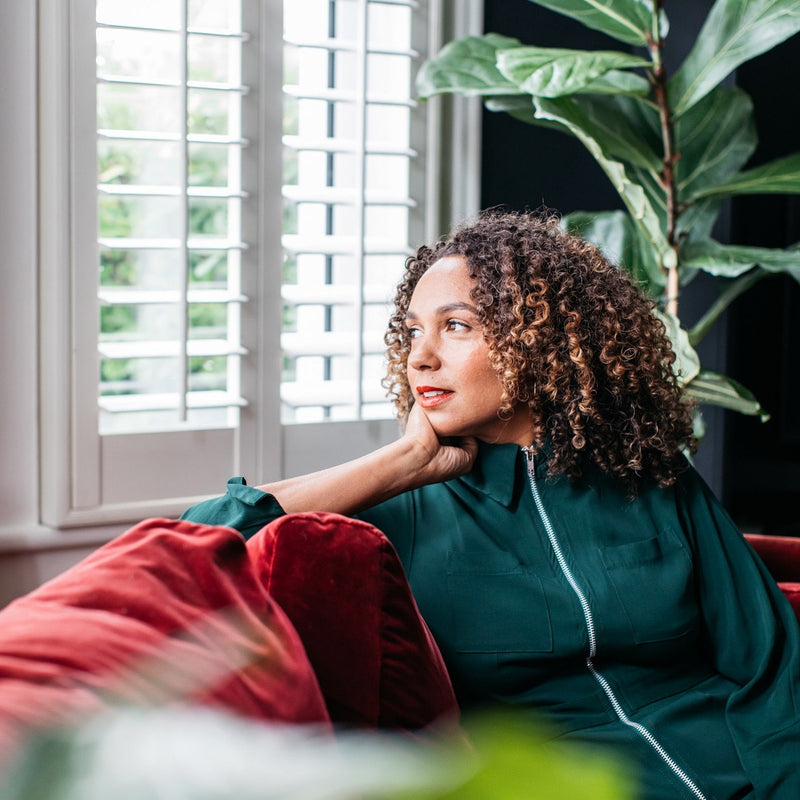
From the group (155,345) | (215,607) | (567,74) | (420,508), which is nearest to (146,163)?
(155,345)

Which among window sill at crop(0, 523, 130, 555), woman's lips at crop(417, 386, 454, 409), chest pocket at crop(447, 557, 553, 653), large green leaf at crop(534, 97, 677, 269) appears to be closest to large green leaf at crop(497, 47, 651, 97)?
large green leaf at crop(534, 97, 677, 269)

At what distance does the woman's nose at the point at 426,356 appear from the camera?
1567mm

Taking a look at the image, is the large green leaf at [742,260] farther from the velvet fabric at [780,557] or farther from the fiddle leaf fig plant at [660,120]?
the velvet fabric at [780,557]

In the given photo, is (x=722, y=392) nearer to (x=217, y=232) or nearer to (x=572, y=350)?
(x=572, y=350)

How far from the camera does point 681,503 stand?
1615 millimetres

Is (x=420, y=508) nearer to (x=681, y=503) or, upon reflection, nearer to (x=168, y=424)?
(x=681, y=503)

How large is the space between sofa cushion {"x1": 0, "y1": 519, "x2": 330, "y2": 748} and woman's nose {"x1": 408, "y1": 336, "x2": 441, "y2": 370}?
70 cm

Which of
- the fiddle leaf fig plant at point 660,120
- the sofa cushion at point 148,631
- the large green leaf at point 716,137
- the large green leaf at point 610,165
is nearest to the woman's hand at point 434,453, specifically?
the sofa cushion at point 148,631

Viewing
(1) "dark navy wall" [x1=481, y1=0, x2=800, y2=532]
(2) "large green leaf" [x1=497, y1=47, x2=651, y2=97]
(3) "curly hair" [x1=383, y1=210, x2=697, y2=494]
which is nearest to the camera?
(3) "curly hair" [x1=383, y1=210, x2=697, y2=494]

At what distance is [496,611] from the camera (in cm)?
142

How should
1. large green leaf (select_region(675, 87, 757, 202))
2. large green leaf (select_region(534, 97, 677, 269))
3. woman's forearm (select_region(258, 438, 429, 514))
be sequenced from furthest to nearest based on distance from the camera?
large green leaf (select_region(675, 87, 757, 202)) → large green leaf (select_region(534, 97, 677, 269)) → woman's forearm (select_region(258, 438, 429, 514))

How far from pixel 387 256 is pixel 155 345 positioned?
27.9 inches

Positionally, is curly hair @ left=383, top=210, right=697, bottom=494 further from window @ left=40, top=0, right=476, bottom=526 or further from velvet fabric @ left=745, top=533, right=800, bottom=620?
window @ left=40, top=0, right=476, bottom=526

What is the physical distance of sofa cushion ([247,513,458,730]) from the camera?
971 millimetres
